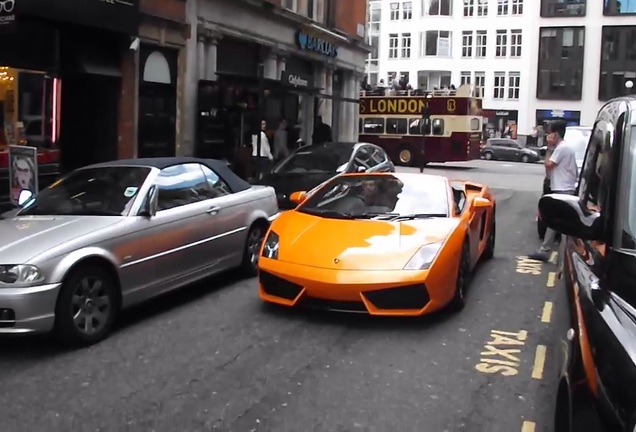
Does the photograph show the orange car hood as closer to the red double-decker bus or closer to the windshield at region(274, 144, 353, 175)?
the windshield at region(274, 144, 353, 175)

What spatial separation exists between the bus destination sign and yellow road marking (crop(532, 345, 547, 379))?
28.0 m

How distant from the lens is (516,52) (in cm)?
6178

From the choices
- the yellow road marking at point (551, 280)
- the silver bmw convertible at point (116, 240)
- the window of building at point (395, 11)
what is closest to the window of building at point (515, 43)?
the window of building at point (395, 11)

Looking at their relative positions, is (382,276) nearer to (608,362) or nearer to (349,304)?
(349,304)

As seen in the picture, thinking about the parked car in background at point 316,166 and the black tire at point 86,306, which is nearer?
the black tire at point 86,306

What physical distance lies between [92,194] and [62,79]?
8501mm

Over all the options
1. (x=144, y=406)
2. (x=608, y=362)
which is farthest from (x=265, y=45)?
(x=608, y=362)

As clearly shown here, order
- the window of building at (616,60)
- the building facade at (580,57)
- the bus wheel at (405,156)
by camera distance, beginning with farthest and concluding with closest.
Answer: the building facade at (580,57) → the window of building at (616,60) → the bus wheel at (405,156)

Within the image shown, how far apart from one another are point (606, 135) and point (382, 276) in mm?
2842

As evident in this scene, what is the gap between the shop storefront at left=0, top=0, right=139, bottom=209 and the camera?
40.9ft

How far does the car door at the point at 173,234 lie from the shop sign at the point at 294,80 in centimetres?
1102

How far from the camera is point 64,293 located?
5.67 metres

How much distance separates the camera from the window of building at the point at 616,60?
56094 mm

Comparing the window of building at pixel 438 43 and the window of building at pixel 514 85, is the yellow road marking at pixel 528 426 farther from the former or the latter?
the window of building at pixel 438 43
